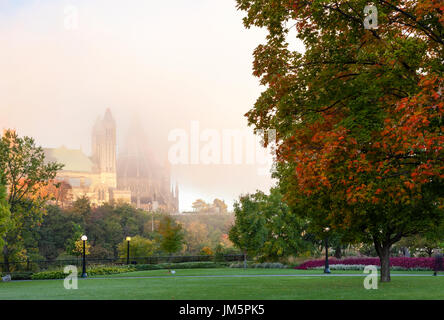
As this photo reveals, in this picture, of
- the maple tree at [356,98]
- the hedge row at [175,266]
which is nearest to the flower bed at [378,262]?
the hedge row at [175,266]

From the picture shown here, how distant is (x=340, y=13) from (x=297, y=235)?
38488 mm

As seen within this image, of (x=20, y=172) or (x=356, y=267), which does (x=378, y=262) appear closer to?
(x=356, y=267)

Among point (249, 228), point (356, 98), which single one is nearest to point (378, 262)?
point (249, 228)

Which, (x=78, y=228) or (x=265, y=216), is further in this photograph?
(x=78, y=228)

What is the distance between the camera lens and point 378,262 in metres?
43.0

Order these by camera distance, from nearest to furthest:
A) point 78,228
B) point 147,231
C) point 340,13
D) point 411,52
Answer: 1. point 411,52
2. point 340,13
3. point 78,228
4. point 147,231

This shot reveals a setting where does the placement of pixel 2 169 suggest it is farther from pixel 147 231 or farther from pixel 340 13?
pixel 147 231

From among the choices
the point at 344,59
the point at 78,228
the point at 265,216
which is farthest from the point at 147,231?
the point at 344,59

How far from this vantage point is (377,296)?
16609 millimetres

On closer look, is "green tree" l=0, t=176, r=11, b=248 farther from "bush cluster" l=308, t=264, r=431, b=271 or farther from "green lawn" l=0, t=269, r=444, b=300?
"bush cluster" l=308, t=264, r=431, b=271

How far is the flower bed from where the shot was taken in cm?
4031

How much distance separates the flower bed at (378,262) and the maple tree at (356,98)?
23982mm

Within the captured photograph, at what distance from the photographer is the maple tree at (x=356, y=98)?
13.1 meters

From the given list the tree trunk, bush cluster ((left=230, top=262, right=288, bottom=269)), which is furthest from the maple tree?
bush cluster ((left=230, top=262, right=288, bottom=269))
